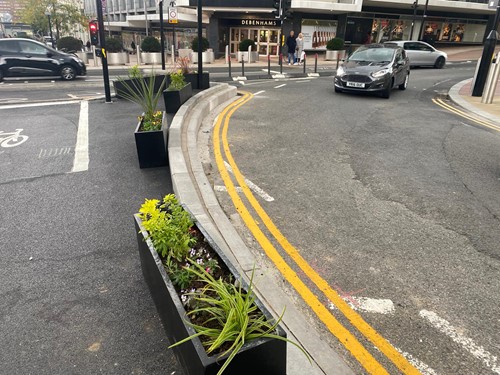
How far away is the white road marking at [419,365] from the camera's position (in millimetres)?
2746

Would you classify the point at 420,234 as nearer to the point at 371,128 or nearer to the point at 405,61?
the point at 371,128

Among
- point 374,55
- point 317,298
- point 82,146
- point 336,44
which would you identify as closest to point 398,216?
point 317,298

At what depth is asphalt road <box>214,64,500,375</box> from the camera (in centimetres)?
317

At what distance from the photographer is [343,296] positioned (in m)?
3.50

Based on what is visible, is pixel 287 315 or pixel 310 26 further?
pixel 310 26

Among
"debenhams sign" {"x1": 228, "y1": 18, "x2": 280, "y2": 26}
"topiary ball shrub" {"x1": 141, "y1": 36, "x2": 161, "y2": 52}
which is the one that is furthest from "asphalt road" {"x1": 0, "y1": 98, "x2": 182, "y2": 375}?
"debenhams sign" {"x1": 228, "y1": 18, "x2": 280, "y2": 26}

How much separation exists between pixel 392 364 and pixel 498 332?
1051 mm

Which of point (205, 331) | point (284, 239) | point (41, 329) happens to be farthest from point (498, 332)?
point (41, 329)

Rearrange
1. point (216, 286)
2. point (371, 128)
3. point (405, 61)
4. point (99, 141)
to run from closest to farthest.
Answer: point (216, 286) → point (99, 141) → point (371, 128) → point (405, 61)

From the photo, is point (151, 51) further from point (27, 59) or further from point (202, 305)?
point (202, 305)

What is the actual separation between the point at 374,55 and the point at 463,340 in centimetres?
1304

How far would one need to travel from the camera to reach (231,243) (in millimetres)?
4168

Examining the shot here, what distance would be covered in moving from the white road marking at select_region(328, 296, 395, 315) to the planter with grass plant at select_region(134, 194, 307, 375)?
3.51 feet

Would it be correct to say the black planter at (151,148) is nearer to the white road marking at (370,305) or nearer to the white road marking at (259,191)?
the white road marking at (259,191)
